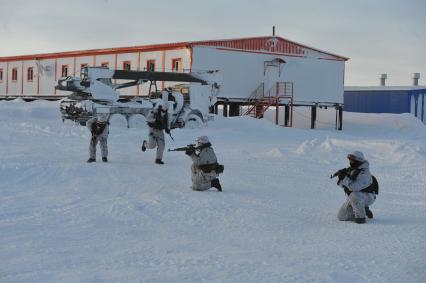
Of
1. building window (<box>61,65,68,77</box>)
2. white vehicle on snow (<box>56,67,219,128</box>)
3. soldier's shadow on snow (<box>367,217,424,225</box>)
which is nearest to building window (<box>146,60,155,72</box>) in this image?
white vehicle on snow (<box>56,67,219,128</box>)

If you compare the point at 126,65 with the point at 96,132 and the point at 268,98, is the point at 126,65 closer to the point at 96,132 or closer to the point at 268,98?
the point at 268,98

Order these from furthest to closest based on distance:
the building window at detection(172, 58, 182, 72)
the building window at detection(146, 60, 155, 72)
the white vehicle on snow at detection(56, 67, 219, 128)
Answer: the building window at detection(146, 60, 155, 72) → the building window at detection(172, 58, 182, 72) → the white vehicle on snow at detection(56, 67, 219, 128)

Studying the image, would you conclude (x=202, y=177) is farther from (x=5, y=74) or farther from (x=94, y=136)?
(x=5, y=74)

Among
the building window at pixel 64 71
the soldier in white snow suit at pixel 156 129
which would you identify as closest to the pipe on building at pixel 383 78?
the building window at pixel 64 71

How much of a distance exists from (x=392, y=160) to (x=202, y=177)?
802 centimetres

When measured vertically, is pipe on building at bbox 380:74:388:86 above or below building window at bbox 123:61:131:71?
above

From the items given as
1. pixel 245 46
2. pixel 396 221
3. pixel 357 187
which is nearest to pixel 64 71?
pixel 245 46

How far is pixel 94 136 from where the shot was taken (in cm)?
1484

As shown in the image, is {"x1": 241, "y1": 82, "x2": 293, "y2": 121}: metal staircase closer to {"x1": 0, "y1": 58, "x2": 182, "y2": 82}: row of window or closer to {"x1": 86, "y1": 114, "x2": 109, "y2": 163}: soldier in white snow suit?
{"x1": 0, "y1": 58, "x2": 182, "y2": 82}: row of window

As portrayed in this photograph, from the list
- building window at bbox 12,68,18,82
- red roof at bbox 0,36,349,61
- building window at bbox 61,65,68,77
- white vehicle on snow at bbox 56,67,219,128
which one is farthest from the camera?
building window at bbox 12,68,18,82

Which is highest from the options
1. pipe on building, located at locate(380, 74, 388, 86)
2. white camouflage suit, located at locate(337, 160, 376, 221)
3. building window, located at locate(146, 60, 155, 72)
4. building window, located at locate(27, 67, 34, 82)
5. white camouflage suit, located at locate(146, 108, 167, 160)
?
pipe on building, located at locate(380, 74, 388, 86)

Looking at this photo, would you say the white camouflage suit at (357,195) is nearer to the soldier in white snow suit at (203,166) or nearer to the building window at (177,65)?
the soldier in white snow suit at (203,166)

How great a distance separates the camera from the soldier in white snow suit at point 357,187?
891cm

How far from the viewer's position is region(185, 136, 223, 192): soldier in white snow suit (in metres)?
11.3
